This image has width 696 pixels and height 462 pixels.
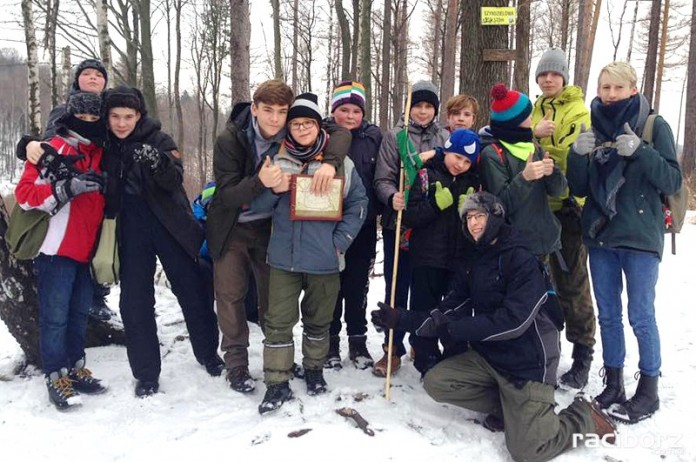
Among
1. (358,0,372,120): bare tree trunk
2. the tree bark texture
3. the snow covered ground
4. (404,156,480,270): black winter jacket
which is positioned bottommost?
the snow covered ground

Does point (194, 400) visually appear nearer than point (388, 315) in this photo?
No

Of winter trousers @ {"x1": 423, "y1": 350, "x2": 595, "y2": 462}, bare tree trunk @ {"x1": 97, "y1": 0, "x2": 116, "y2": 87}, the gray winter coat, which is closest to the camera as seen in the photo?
winter trousers @ {"x1": 423, "y1": 350, "x2": 595, "y2": 462}

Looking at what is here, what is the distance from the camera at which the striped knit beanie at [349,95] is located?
139 inches

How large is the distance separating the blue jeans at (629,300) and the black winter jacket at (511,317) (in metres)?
0.64

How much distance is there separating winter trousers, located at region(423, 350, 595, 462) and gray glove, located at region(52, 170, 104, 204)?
2.50 m

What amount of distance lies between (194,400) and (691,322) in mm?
4864

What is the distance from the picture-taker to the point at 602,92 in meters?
3.13

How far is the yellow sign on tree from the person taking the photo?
486 cm

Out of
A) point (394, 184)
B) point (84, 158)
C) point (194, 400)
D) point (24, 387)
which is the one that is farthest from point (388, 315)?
point (24, 387)

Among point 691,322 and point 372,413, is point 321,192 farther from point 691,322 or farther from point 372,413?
point 691,322

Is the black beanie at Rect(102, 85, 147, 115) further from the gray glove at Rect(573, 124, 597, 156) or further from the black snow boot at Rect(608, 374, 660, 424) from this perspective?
the black snow boot at Rect(608, 374, 660, 424)

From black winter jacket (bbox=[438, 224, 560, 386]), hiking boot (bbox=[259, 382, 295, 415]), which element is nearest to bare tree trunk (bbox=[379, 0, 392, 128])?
black winter jacket (bbox=[438, 224, 560, 386])

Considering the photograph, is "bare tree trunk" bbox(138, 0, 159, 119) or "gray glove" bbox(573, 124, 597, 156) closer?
"gray glove" bbox(573, 124, 597, 156)

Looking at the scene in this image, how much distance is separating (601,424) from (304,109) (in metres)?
2.70
